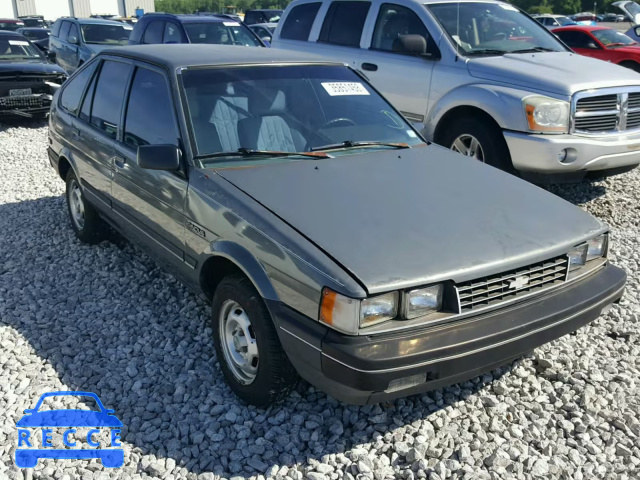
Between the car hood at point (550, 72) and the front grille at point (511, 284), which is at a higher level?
the car hood at point (550, 72)

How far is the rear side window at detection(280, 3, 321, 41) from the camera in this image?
785cm

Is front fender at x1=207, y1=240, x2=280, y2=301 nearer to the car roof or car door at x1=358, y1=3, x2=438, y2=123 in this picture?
the car roof

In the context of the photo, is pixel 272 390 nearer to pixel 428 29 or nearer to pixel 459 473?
pixel 459 473

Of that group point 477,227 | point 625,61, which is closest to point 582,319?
point 477,227

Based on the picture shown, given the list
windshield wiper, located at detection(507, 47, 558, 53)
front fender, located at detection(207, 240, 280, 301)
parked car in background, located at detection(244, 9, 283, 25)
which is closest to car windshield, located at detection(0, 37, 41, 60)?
windshield wiper, located at detection(507, 47, 558, 53)

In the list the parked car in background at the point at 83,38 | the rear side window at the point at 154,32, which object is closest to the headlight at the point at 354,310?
the rear side window at the point at 154,32

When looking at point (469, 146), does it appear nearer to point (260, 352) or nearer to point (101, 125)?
point (101, 125)

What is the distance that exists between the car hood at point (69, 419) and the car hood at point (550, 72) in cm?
452

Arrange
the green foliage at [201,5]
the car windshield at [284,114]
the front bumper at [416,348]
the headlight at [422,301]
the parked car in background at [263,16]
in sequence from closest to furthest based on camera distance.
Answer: the front bumper at [416,348]
the headlight at [422,301]
the car windshield at [284,114]
the parked car in background at [263,16]
the green foliage at [201,5]

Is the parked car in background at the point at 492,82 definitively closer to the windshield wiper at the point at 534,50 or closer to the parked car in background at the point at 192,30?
the windshield wiper at the point at 534,50

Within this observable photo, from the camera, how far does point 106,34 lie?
46.0ft

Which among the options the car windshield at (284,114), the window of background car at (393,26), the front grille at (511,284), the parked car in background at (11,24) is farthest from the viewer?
the parked car in background at (11,24)

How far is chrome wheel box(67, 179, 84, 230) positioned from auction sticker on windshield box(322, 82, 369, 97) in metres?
2.40

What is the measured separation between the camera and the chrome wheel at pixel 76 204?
5.25m
